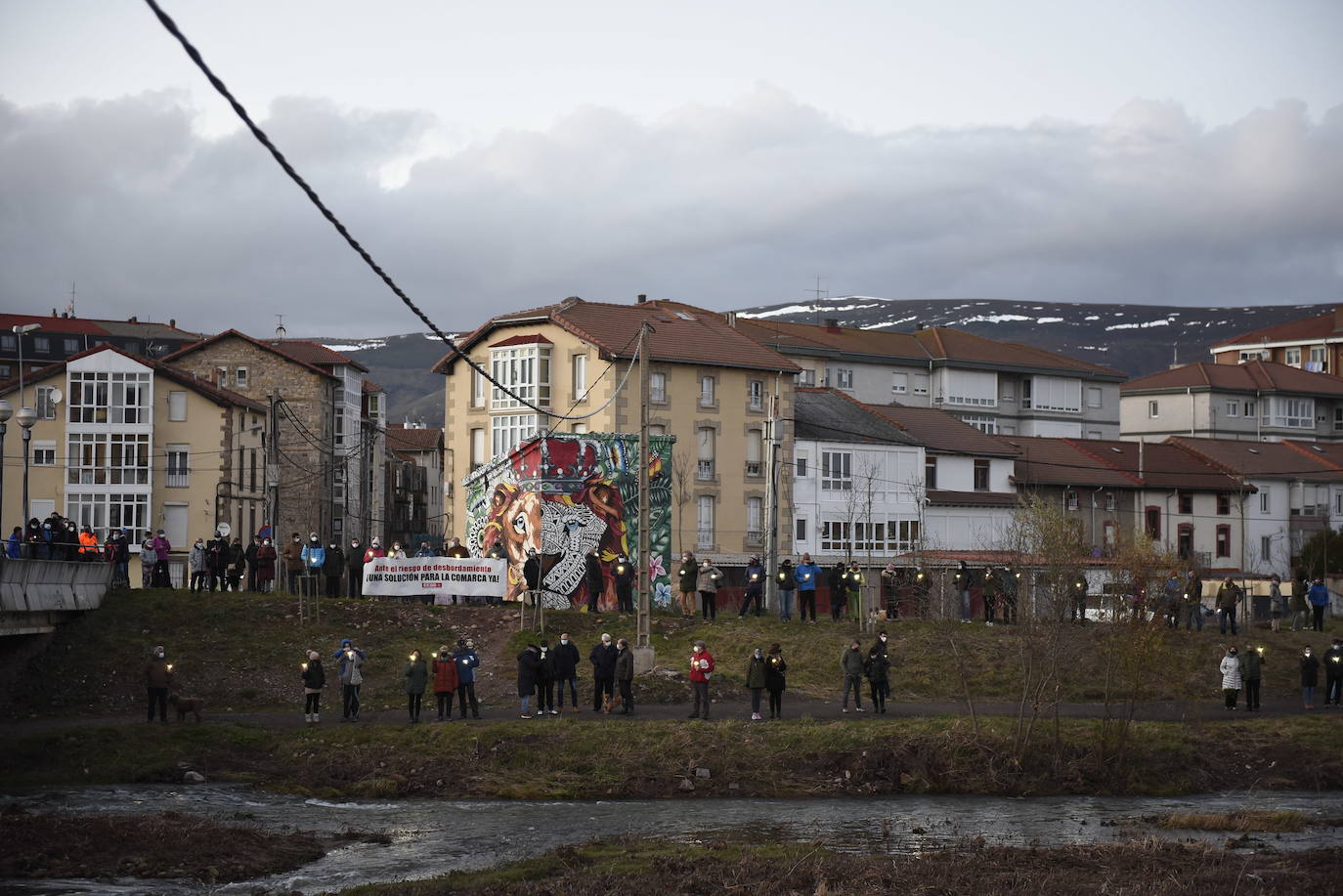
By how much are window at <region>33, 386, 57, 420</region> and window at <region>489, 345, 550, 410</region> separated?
23.3 m

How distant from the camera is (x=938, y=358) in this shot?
385 ft

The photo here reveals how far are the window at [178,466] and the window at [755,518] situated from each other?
3041 cm

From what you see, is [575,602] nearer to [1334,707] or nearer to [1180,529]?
[1334,707]

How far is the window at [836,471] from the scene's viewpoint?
84250 millimetres

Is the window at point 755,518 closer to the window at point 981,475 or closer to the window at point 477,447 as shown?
the window at point 981,475

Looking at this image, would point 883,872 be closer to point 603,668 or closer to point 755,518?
point 603,668

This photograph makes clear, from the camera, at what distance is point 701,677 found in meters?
35.2

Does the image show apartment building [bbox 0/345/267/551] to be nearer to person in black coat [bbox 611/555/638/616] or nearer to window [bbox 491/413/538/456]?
window [bbox 491/413/538/456]

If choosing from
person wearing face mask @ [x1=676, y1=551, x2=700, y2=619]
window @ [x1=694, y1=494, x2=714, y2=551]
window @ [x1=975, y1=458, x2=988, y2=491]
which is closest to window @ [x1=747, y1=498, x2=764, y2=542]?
window @ [x1=694, y1=494, x2=714, y2=551]

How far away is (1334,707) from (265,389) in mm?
77717

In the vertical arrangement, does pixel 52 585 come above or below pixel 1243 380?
below

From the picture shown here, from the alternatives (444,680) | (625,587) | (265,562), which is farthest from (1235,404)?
(444,680)

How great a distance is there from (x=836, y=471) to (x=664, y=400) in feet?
33.5

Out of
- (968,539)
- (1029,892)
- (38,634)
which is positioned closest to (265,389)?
(968,539)
